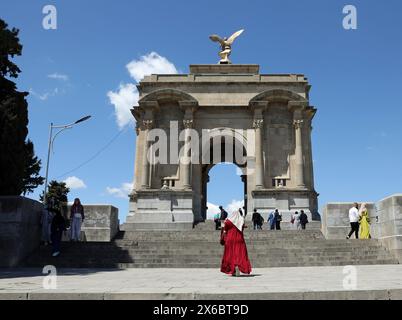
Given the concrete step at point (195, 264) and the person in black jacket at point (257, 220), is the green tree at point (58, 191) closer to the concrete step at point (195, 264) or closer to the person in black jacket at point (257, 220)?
the person in black jacket at point (257, 220)

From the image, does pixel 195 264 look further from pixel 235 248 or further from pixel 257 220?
pixel 257 220

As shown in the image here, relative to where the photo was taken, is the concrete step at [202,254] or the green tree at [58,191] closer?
the concrete step at [202,254]

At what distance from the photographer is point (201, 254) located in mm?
16344

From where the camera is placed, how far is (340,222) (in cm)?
1894

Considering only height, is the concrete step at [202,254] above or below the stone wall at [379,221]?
below

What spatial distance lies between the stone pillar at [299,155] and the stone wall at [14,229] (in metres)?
17.9

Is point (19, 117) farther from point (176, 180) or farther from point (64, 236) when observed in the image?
point (176, 180)

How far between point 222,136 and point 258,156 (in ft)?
9.85

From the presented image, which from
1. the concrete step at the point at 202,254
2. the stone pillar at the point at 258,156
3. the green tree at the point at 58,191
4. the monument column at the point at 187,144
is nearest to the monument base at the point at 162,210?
the monument column at the point at 187,144

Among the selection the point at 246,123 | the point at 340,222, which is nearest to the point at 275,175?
the point at 246,123

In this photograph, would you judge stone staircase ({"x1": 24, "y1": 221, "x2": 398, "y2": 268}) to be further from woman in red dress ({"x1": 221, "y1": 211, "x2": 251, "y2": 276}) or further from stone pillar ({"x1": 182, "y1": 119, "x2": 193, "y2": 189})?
stone pillar ({"x1": 182, "y1": 119, "x2": 193, "y2": 189})

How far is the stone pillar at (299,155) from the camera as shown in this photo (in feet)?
93.5

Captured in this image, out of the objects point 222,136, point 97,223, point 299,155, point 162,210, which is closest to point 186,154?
point 222,136
